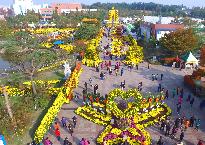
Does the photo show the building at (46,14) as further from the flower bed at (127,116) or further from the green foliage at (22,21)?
the flower bed at (127,116)

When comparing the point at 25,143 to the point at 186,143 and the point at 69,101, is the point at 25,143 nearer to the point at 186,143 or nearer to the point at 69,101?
the point at 69,101

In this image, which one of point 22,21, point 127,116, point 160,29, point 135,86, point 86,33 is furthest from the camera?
point 22,21

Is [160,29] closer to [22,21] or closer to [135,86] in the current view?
A: [135,86]

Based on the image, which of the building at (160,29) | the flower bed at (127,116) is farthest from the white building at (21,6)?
the flower bed at (127,116)

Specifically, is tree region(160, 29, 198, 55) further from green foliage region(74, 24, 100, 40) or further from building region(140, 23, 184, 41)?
green foliage region(74, 24, 100, 40)

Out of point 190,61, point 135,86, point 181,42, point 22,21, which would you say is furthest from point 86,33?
point 22,21

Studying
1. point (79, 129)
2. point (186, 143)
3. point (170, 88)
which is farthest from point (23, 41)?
point (186, 143)

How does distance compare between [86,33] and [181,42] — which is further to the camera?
[86,33]
